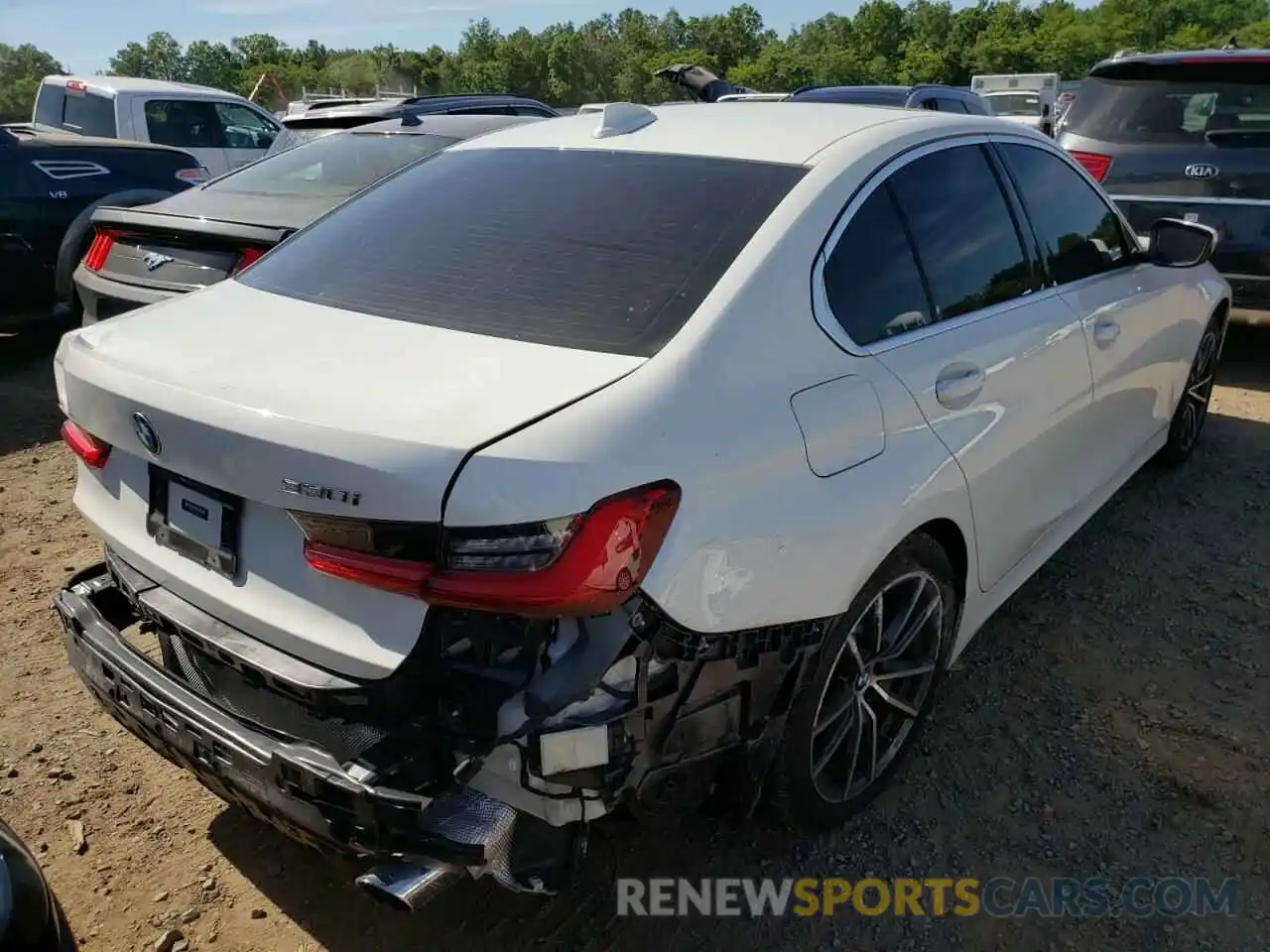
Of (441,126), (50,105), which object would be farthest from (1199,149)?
(50,105)

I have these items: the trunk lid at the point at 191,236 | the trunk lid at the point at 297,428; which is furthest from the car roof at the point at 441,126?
the trunk lid at the point at 297,428

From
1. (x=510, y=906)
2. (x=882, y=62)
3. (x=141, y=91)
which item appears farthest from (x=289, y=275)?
(x=882, y=62)

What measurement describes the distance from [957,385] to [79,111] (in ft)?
33.7

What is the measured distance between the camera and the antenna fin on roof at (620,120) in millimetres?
2877

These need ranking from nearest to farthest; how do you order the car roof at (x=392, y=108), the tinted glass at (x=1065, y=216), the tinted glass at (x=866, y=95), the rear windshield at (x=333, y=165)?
the tinted glass at (x=1065, y=216)
the rear windshield at (x=333, y=165)
the car roof at (x=392, y=108)
the tinted glass at (x=866, y=95)

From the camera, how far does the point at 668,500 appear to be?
1789mm

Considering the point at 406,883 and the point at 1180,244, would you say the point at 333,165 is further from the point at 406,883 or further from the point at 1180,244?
the point at 406,883

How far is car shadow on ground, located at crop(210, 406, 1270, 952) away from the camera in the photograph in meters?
2.35

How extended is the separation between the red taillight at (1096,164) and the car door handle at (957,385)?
171 inches

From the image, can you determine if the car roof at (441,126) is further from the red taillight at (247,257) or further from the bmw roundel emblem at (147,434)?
the bmw roundel emblem at (147,434)

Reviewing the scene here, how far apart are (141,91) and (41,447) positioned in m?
6.09

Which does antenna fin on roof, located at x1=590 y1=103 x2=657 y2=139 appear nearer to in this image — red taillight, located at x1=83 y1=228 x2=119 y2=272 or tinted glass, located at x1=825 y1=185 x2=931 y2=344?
tinted glass, located at x1=825 y1=185 x2=931 y2=344

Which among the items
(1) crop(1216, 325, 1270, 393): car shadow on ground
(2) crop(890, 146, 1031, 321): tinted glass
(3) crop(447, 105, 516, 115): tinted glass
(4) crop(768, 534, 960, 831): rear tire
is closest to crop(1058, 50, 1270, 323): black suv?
(1) crop(1216, 325, 1270, 393): car shadow on ground

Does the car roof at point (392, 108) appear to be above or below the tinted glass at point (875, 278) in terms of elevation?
above
